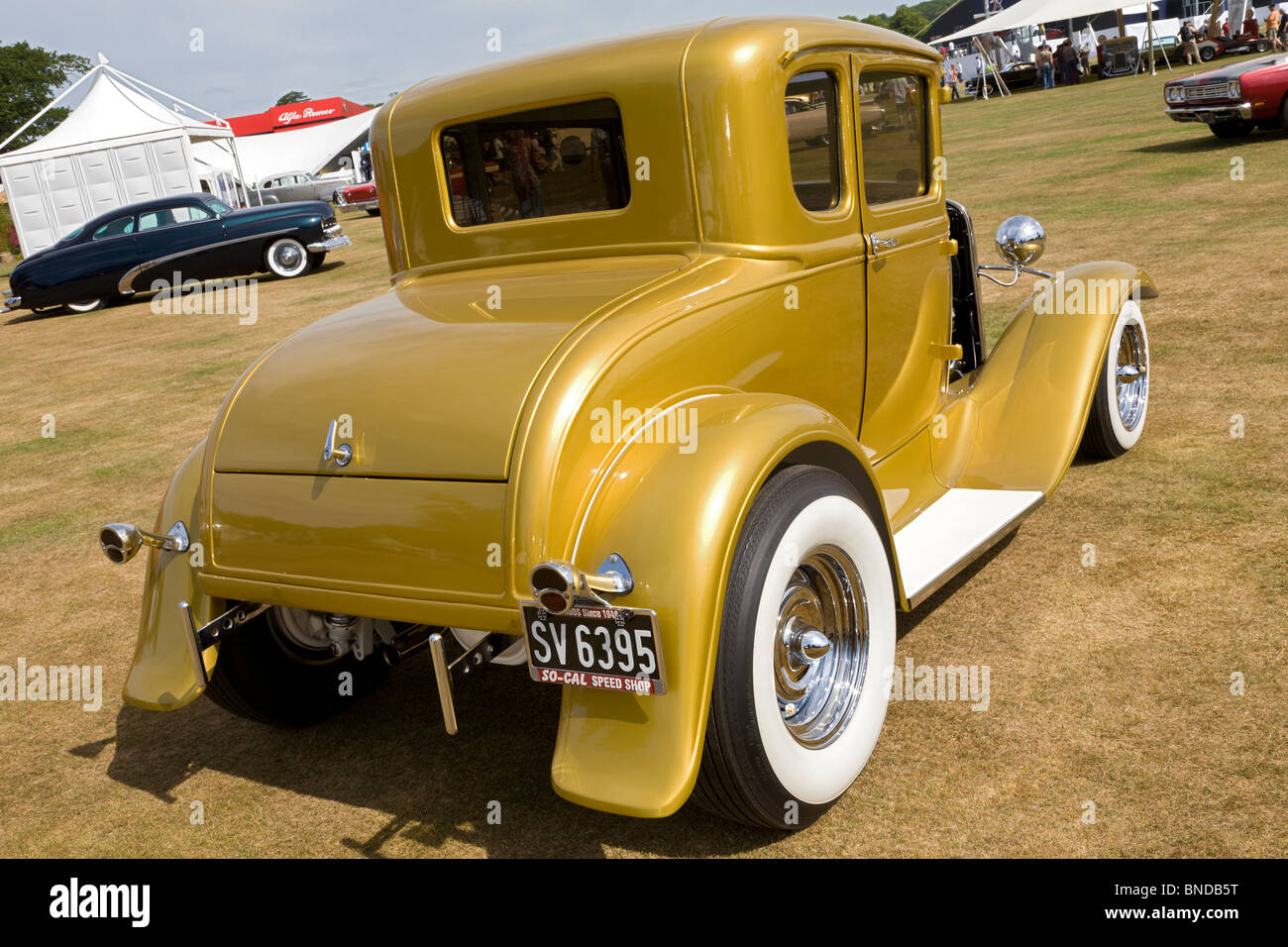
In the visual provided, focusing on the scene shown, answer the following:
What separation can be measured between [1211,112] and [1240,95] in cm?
39

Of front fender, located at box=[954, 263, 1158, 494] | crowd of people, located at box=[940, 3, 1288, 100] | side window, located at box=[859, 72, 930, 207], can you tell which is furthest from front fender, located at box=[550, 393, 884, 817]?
crowd of people, located at box=[940, 3, 1288, 100]

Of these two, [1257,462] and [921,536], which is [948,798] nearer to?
[921,536]

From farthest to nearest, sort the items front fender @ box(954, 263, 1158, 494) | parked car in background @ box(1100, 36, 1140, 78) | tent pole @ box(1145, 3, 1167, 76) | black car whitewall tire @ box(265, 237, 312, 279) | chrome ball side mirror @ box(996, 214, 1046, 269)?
parked car in background @ box(1100, 36, 1140, 78) < tent pole @ box(1145, 3, 1167, 76) < black car whitewall tire @ box(265, 237, 312, 279) < chrome ball side mirror @ box(996, 214, 1046, 269) < front fender @ box(954, 263, 1158, 494)

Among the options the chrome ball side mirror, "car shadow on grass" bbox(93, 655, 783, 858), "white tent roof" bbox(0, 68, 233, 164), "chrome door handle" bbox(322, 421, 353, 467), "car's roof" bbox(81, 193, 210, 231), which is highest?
"white tent roof" bbox(0, 68, 233, 164)

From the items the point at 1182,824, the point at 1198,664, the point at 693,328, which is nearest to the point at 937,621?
the point at 1198,664

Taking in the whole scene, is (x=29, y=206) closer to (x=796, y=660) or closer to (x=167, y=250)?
(x=167, y=250)

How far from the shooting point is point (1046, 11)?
29531 millimetres

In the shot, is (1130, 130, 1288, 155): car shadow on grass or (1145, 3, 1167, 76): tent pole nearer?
(1130, 130, 1288, 155): car shadow on grass

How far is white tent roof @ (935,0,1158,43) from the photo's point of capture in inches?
1109

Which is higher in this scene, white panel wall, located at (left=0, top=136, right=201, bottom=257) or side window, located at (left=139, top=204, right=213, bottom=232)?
white panel wall, located at (left=0, top=136, right=201, bottom=257)

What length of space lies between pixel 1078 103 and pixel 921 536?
24.5 metres

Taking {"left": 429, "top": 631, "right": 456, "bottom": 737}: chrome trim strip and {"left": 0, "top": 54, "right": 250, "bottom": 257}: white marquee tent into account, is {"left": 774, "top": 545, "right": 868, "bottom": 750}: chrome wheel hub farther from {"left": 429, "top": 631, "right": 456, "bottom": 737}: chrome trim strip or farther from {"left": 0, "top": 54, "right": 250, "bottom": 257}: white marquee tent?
{"left": 0, "top": 54, "right": 250, "bottom": 257}: white marquee tent

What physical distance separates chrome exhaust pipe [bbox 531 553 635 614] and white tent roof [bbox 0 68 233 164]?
75.6 feet

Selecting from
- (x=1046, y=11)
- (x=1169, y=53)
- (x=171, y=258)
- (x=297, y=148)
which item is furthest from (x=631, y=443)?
(x=297, y=148)
